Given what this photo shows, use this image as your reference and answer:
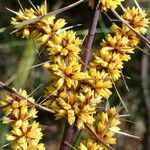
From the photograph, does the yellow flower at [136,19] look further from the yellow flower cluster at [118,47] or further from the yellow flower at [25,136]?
the yellow flower at [25,136]

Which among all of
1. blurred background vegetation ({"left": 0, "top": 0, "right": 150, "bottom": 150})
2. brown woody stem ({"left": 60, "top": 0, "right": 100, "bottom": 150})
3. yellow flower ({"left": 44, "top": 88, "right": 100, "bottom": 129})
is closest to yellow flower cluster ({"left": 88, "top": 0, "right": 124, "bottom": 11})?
brown woody stem ({"left": 60, "top": 0, "right": 100, "bottom": 150})

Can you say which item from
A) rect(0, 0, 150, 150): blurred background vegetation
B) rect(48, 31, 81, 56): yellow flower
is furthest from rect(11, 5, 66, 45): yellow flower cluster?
rect(0, 0, 150, 150): blurred background vegetation

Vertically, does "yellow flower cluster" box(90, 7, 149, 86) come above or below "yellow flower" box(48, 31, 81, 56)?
below

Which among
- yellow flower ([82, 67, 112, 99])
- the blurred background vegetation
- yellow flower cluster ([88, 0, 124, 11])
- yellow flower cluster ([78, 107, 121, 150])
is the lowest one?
the blurred background vegetation

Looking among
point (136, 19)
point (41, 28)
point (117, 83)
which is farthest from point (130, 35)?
point (117, 83)

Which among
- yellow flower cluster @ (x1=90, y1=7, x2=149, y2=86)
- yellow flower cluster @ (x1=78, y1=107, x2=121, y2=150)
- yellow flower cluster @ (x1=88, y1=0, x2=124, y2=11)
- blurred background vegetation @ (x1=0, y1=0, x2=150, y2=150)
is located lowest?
blurred background vegetation @ (x1=0, y1=0, x2=150, y2=150)

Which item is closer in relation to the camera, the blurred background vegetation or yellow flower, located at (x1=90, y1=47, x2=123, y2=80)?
yellow flower, located at (x1=90, y1=47, x2=123, y2=80)

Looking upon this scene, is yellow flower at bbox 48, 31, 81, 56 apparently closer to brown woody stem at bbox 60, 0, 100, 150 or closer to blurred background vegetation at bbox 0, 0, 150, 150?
brown woody stem at bbox 60, 0, 100, 150

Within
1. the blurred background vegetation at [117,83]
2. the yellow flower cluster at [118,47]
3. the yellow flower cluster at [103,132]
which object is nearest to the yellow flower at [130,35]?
the yellow flower cluster at [118,47]

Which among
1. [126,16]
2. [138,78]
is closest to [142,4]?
[138,78]

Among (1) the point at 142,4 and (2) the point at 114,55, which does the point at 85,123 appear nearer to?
(2) the point at 114,55

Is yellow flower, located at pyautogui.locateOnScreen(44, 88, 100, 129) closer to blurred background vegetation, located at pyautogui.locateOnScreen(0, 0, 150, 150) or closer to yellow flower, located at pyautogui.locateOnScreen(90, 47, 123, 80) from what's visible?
yellow flower, located at pyautogui.locateOnScreen(90, 47, 123, 80)

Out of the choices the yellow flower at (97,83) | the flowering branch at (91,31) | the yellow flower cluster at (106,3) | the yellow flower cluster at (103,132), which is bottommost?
the yellow flower cluster at (103,132)

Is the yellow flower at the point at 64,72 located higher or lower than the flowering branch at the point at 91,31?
lower
